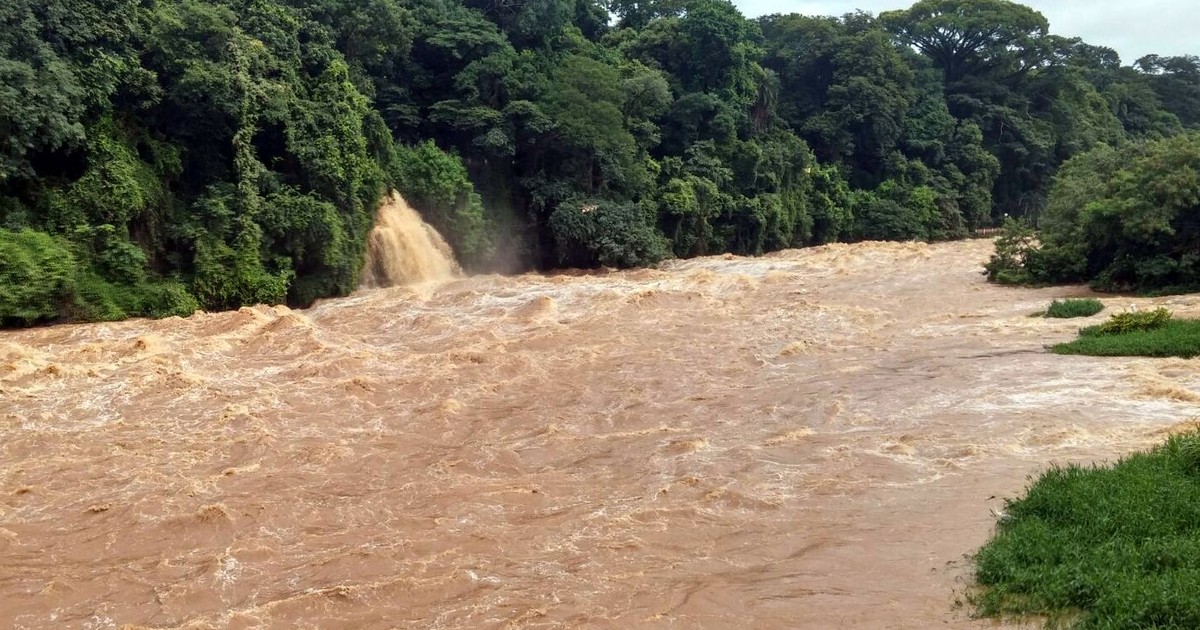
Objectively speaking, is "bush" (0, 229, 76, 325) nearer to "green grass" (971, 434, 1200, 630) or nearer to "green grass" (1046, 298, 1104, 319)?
"green grass" (971, 434, 1200, 630)

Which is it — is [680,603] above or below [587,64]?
below

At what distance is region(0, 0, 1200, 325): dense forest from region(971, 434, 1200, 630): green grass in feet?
46.9

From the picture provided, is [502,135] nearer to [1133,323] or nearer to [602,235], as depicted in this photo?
[602,235]

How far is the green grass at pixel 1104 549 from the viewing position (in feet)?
16.6

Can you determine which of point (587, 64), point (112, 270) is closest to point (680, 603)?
point (112, 270)

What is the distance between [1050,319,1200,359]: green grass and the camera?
1244cm

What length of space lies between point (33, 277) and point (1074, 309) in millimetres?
19140

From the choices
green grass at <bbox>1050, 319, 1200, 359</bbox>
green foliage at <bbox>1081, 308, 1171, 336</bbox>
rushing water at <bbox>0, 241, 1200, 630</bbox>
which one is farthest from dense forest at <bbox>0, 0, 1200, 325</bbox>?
green grass at <bbox>1050, 319, 1200, 359</bbox>

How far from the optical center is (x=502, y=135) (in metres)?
27.6

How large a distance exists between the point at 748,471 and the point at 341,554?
13.0 ft

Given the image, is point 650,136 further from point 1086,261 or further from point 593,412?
point 593,412

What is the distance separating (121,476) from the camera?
364 inches

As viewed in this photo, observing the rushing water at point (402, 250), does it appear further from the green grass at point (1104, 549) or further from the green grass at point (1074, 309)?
the green grass at point (1104, 549)

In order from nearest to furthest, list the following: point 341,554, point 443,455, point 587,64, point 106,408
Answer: point 341,554 < point 443,455 < point 106,408 < point 587,64
